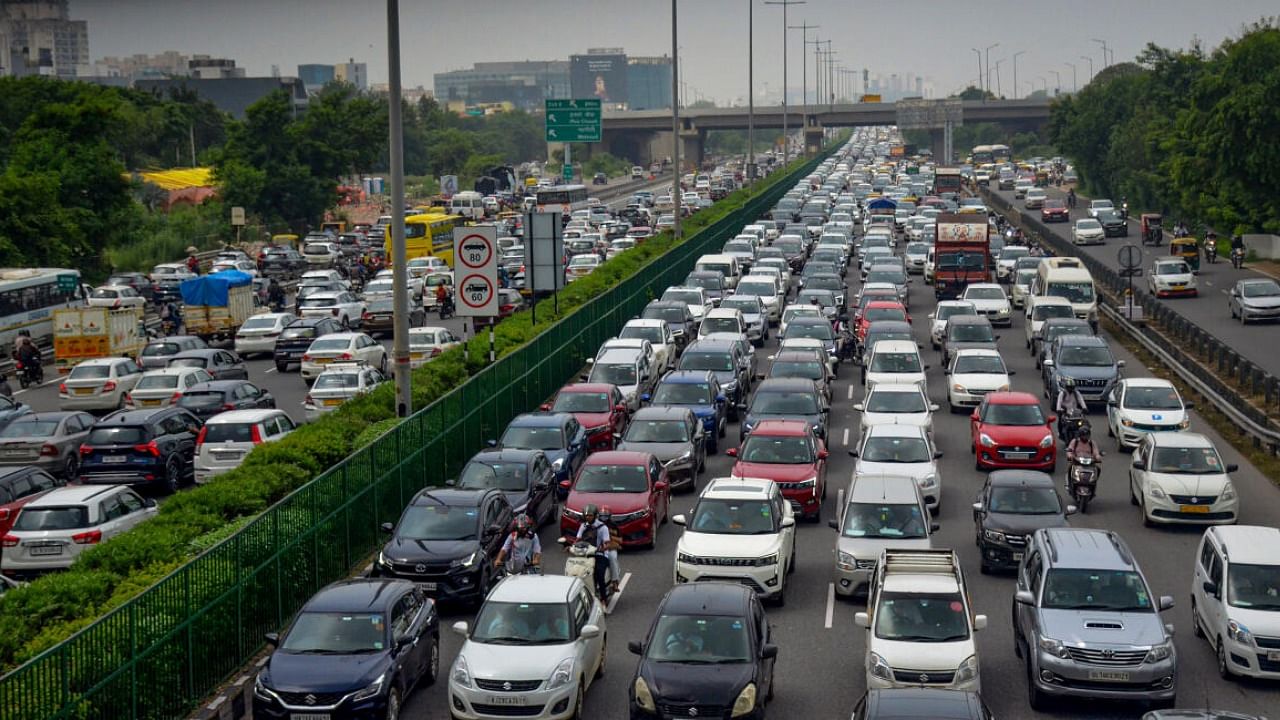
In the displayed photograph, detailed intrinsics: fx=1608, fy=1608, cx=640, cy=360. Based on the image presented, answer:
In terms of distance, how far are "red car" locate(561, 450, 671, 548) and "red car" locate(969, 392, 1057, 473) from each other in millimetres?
7647

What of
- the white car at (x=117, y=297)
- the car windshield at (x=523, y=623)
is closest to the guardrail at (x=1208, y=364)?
the car windshield at (x=523, y=623)

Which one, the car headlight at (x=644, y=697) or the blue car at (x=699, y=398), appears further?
the blue car at (x=699, y=398)

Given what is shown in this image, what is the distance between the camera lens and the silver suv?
1731 cm

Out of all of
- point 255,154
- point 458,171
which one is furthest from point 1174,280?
point 458,171

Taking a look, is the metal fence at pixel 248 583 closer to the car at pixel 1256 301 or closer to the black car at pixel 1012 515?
the black car at pixel 1012 515

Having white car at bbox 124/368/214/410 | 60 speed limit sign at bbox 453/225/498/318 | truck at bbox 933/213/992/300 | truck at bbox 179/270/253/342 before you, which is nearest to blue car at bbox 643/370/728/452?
60 speed limit sign at bbox 453/225/498/318

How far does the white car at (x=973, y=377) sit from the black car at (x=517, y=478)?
1285cm

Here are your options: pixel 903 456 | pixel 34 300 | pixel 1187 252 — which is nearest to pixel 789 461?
pixel 903 456

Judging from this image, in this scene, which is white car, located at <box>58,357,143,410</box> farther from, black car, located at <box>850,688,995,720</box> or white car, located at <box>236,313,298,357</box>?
black car, located at <box>850,688,995,720</box>

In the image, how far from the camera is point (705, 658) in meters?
17.1

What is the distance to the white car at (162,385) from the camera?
3784 cm

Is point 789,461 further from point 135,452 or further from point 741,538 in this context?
point 135,452

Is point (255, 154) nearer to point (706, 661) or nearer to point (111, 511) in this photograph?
point (111, 511)

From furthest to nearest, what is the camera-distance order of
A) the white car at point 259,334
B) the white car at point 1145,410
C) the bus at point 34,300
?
the bus at point 34,300
the white car at point 259,334
the white car at point 1145,410
